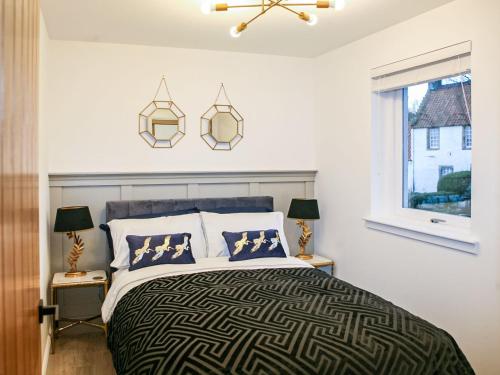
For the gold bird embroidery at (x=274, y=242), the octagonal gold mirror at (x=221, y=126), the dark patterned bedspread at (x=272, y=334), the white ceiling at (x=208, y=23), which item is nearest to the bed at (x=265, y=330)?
the dark patterned bedspread at (x=272, y=334)

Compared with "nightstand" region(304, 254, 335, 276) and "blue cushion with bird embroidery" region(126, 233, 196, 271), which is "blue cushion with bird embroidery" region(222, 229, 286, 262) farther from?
"nightstand" region(304, 254, 335, 276)

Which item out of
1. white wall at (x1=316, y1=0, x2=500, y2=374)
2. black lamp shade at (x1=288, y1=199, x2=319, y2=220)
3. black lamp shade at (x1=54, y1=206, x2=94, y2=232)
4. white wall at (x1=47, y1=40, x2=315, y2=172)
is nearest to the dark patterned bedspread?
white wall at (x1=316, y1=0, x2=500, y2=374)

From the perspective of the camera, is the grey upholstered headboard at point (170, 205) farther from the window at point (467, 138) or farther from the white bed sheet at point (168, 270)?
the window at point (467, 138)

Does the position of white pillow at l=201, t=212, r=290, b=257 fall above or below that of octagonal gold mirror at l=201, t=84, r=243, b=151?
below

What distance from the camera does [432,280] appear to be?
3047 mm

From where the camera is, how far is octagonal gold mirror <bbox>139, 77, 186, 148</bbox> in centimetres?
393

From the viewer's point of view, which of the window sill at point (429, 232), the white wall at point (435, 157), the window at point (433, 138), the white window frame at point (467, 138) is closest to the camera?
the window sill at point (429, 232)

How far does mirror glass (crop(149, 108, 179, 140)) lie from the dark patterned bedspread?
1.60 meters

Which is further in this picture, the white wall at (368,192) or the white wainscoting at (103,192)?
the white wainscoting at (103,192)

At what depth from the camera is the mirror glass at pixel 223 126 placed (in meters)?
4.11

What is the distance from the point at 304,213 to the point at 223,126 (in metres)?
1.04

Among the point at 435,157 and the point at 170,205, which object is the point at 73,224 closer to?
the point at 170,205

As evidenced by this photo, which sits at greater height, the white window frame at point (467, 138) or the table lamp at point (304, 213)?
the white window frame at point (467, 138)

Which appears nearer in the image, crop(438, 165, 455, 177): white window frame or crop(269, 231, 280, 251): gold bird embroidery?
crop(438, 165, 455, 177): white window frame
